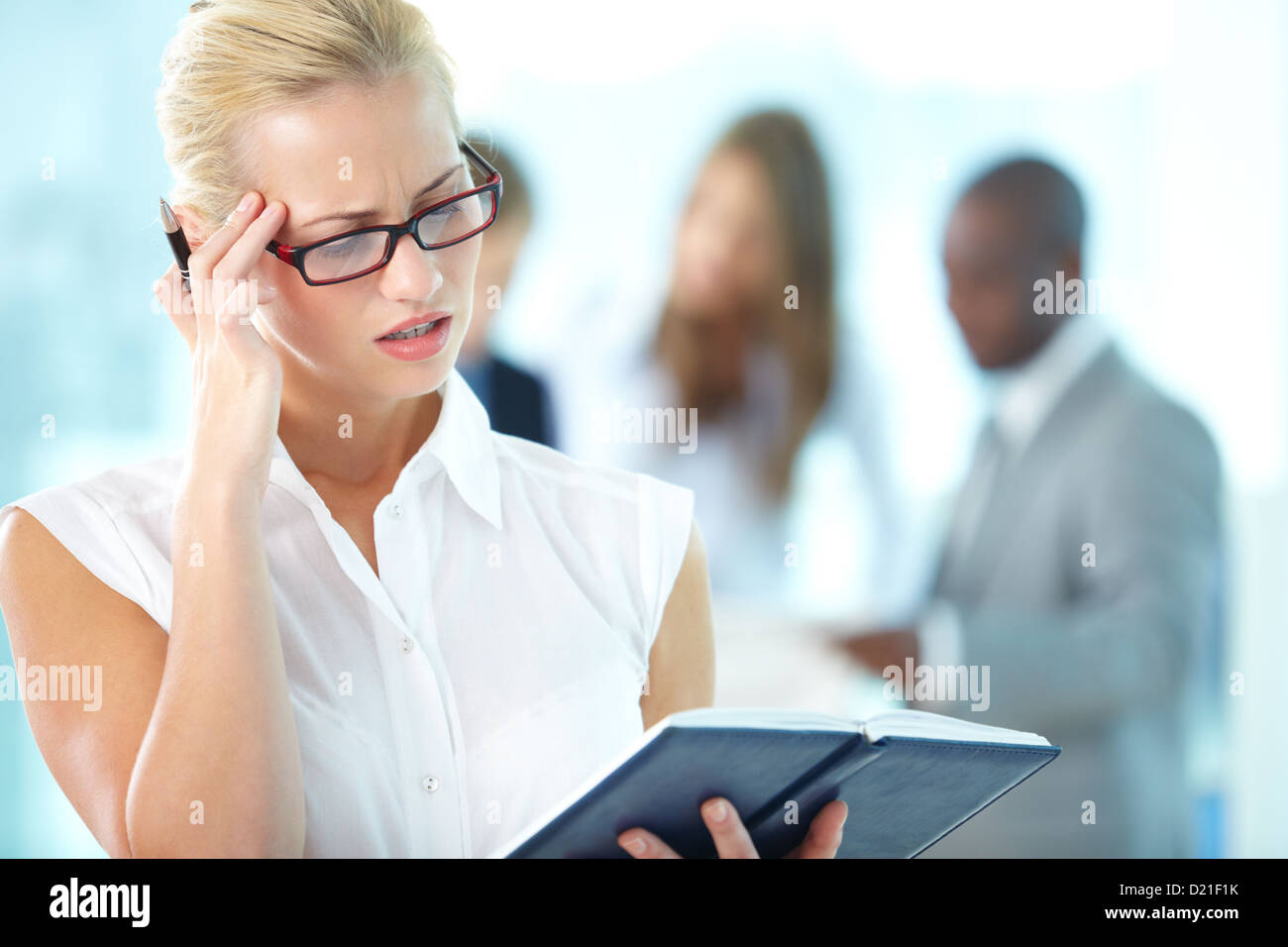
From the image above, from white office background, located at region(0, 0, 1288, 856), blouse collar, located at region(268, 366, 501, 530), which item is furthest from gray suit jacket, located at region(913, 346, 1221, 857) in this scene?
blouse collar, located at region(268, 366, 501, 530)

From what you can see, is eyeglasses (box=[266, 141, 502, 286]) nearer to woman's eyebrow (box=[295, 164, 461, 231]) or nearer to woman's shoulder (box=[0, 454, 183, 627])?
woman's eyebrow (box=[295, 164, 461, 231])

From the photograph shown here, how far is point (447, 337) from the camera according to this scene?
120cm

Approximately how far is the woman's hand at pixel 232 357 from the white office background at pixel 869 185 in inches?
45.9

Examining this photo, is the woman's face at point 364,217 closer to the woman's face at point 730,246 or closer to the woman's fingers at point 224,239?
the woman's fingers at point 224,239

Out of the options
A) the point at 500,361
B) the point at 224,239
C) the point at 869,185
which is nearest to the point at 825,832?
the point at 224,239

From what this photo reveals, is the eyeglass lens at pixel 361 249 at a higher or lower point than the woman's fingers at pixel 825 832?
higher

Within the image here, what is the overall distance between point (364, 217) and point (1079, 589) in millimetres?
1366

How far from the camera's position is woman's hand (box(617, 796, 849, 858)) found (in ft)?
3.23

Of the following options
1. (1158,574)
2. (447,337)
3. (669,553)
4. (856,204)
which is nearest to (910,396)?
(856,204)

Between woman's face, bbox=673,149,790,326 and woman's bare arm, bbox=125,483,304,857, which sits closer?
woman's bare arm, bbox=125,483,304,857

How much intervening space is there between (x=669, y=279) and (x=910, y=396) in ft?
2.24

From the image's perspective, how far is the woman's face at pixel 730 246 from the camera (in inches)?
90.9

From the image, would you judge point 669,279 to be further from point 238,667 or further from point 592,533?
point 238,667

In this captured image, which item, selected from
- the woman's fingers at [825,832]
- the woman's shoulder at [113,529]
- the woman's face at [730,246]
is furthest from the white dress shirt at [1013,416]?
the woman's shoulder at [113,529]
